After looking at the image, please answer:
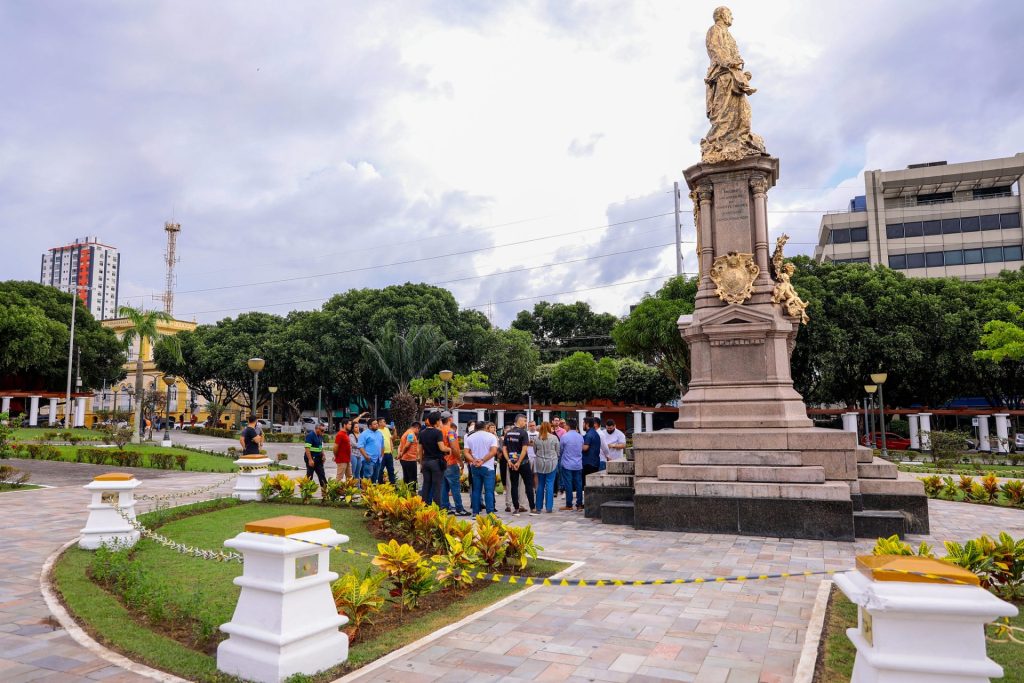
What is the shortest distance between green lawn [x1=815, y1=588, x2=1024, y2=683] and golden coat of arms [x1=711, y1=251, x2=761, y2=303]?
7.09m

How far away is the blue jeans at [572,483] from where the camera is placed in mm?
12430

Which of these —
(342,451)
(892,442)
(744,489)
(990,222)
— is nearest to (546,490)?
(744,489)

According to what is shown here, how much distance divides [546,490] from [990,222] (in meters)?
49.9

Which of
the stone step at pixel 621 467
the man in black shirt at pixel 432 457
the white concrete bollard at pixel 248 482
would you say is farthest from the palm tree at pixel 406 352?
the man in black shirt at pixel 432 457

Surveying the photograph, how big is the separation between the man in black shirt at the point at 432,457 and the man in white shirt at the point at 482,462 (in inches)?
24.8

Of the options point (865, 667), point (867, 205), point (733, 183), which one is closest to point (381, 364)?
point (733, 183)

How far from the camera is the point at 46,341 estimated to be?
40469 mm

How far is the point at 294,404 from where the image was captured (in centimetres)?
5694

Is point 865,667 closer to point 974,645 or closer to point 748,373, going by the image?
point 974,645

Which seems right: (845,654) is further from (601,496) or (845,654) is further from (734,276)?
(734,276)

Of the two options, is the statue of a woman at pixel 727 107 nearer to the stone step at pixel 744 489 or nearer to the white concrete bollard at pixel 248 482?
the stone step at pixel 744 489

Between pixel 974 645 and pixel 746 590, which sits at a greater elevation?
pixel 974 645

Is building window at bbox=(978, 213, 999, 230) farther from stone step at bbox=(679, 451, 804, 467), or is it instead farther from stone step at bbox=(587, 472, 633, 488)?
stone step at bbox=(587, 472, 633, 488)

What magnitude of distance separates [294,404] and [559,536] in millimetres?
51258
